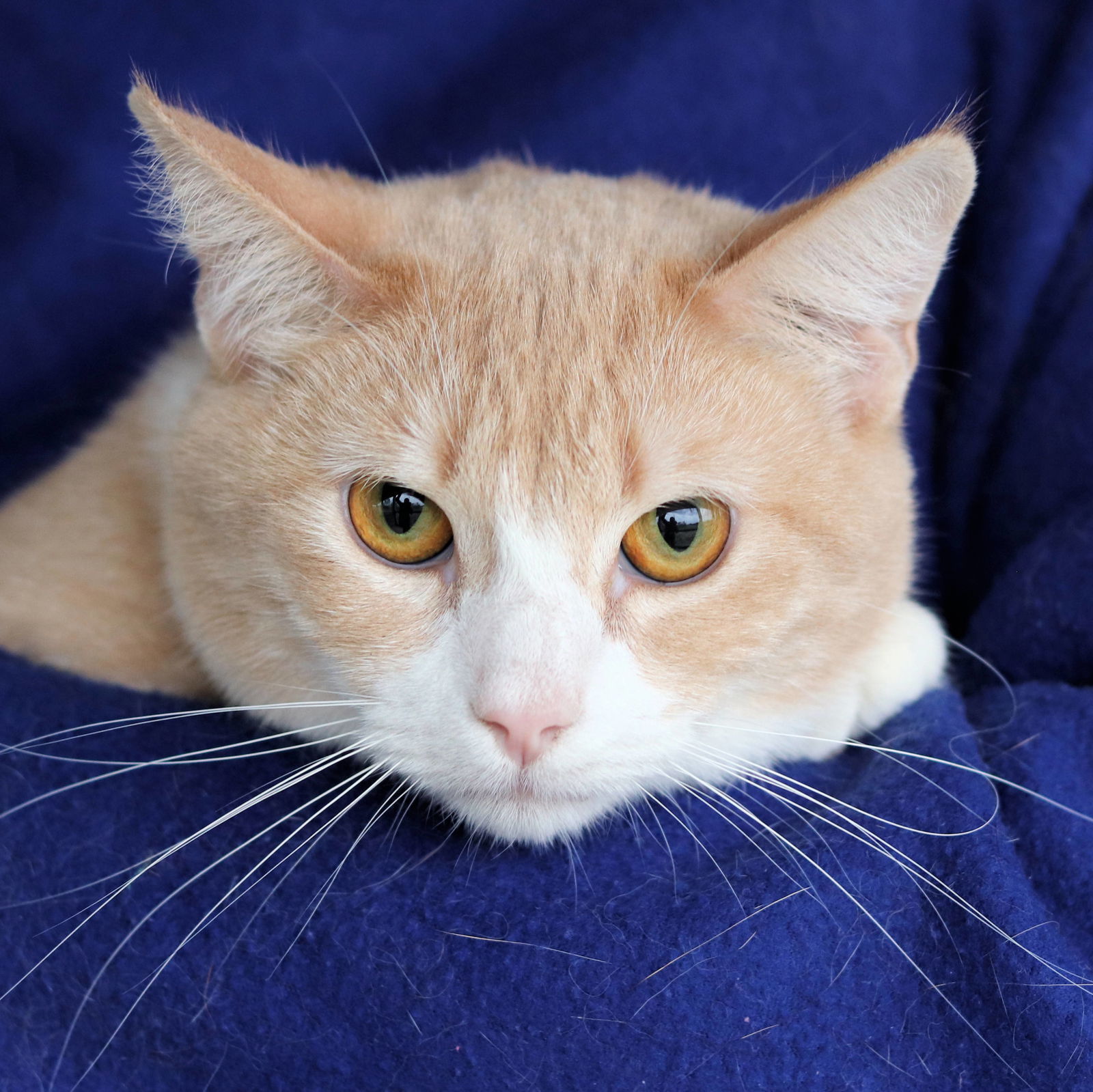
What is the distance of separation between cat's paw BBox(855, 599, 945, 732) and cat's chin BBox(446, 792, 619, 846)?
0.51 meters

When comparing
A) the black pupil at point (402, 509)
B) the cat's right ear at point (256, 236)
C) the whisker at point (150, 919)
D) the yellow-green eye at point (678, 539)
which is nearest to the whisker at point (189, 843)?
the whisker at point (150, 919)

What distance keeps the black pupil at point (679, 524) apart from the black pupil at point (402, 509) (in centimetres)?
30

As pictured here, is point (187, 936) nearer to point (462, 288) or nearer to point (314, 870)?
point (314, 870)

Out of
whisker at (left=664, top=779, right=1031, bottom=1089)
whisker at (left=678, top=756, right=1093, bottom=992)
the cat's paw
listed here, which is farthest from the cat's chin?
the cat's paw

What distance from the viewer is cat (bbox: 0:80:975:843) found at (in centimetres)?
123

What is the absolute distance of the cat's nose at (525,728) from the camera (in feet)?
3.77

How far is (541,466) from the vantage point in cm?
126

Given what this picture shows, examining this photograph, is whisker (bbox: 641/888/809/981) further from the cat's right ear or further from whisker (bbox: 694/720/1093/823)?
the cat's right ear

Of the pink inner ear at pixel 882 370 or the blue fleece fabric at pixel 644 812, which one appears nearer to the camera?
the blue fleece fabric at pixel 644 812

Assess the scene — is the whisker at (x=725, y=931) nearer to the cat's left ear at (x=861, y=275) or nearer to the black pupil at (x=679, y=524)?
the black pupil at (x=679, y=524)

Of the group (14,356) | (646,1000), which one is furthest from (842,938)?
(14,356)

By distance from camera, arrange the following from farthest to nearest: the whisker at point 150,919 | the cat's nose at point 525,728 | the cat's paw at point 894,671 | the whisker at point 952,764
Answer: the cat's paw at point 894,671 → the whisker at point 952,764 → the whisker at point 150,919 → the cat's nose at point 525,728

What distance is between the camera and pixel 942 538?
7.13 feet

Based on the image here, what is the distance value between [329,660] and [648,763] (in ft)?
1.37
